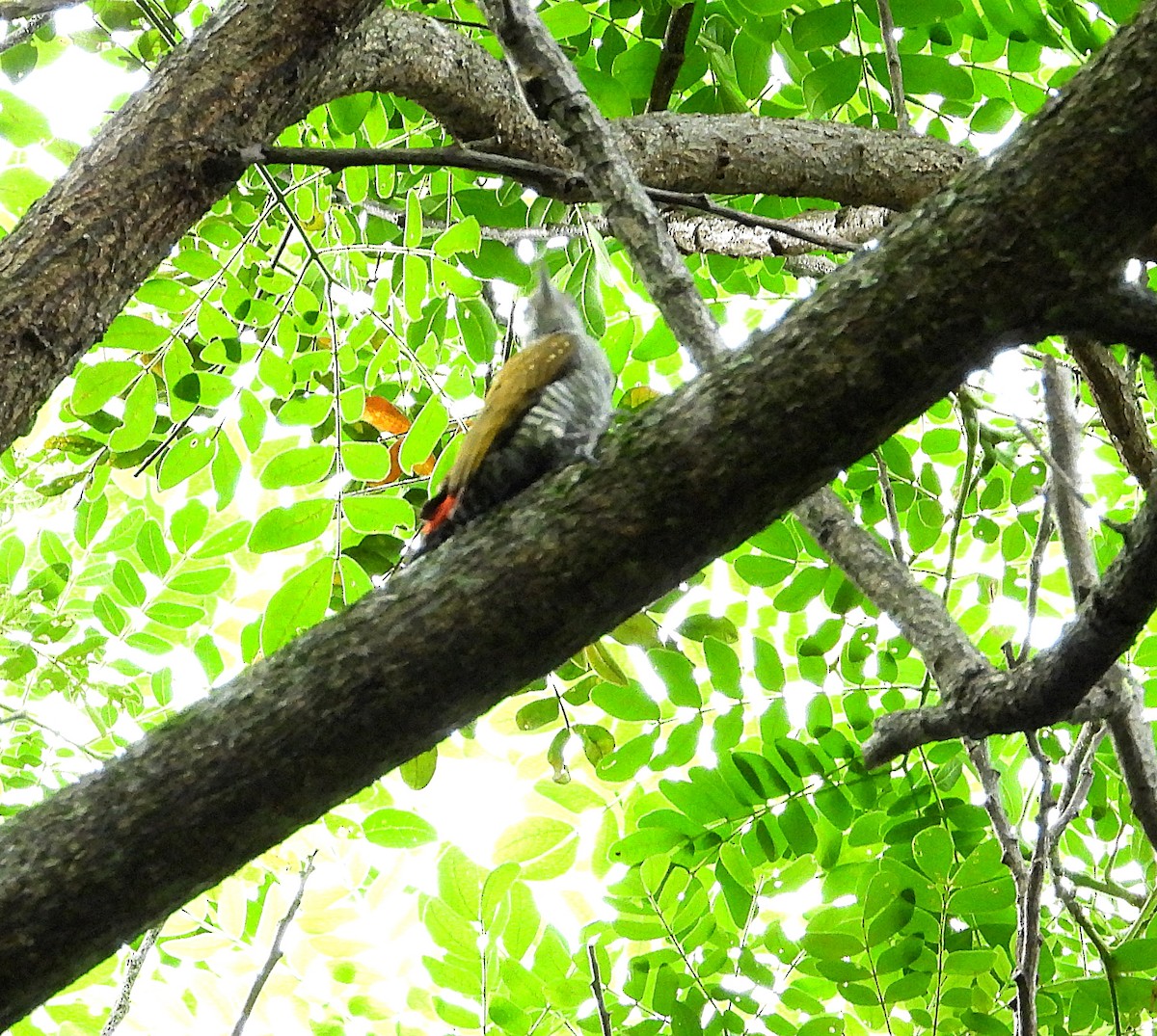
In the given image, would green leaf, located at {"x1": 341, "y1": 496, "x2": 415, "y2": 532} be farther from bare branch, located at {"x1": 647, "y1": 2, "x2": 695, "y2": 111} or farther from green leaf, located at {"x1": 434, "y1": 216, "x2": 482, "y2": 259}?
bare branch, located at {"x1": 647, "y1": 2, "x2": 695, "y2": 111}

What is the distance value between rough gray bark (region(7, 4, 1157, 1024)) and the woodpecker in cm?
16

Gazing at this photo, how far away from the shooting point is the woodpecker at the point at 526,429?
152 centimetres

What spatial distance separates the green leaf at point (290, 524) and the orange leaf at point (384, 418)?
45 cm

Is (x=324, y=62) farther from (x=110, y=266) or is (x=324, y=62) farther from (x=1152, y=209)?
(x=1152, y=209)

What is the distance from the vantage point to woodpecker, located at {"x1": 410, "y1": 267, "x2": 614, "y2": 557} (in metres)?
1.52

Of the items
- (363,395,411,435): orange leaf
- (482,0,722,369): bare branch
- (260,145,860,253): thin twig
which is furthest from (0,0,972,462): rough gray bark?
(363,395,411,435): orange leaf

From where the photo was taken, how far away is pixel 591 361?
1.89 meters

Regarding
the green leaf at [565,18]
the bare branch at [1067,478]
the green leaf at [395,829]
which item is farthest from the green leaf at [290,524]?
the bare branch at [1067,478]

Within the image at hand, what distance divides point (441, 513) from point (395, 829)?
3.09 feet

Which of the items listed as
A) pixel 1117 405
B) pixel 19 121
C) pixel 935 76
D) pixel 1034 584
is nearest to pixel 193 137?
pixel 19 121

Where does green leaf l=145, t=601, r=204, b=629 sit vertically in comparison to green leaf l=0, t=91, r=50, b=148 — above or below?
below

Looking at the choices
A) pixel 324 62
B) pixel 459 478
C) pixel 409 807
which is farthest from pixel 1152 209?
pixel 409 807

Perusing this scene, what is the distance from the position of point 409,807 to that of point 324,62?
156 centimetres

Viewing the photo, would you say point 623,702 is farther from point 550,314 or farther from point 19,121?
point 19,121
